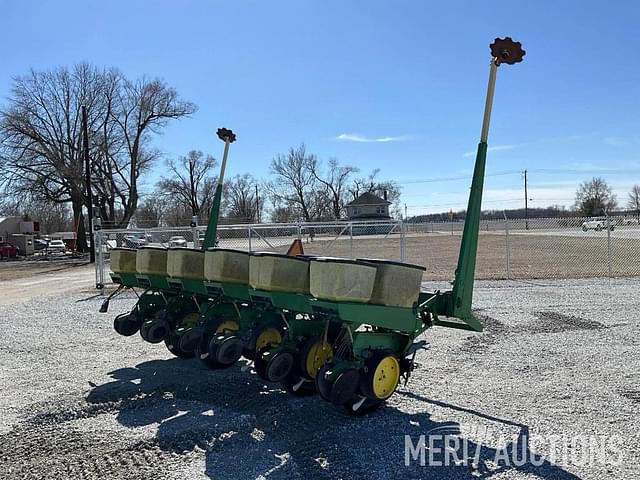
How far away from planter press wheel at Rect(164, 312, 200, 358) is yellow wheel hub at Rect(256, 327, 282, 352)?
1003 mm

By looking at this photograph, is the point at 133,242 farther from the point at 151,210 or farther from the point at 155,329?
the point at 151,210

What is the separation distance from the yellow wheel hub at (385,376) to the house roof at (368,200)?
75.7 meters

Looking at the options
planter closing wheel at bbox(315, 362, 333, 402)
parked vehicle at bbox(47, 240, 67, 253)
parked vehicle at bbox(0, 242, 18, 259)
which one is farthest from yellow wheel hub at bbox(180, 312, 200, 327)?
parked vehicle at bbox(0, 242, 18, 259)

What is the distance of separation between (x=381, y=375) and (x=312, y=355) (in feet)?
2.50

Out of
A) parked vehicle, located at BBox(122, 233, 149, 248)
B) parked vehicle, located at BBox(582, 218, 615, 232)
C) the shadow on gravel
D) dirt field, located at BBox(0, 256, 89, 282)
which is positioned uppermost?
parked vehicle, located at BBox(582, 218, 615, 232)

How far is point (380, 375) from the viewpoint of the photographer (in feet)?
16.1

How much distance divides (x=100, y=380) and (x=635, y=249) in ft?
84.8

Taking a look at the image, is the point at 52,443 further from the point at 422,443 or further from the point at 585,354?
the point at 585,354

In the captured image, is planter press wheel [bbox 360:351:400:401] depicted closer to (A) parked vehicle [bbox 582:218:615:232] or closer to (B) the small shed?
(A) parked vehicle [bbox 582:218:615:232]

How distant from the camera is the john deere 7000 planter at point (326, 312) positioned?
185 inches

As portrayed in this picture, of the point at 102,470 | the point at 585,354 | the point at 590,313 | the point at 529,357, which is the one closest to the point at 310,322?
the point at 102,470

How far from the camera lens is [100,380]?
22.0ft

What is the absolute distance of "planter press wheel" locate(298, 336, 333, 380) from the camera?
5316mm

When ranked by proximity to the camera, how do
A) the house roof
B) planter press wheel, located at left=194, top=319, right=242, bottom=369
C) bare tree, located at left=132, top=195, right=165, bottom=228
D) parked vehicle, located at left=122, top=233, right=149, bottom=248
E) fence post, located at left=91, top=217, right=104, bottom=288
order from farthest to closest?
the house roof
bare tree, located at left=132, top=195, right=165, bottom=228
parked vehicle, located at left=122, top=233, right=149, bottom=248
fence post, located at left=91, top=217, right=104, bottom=288
planter press wheel, located at left=194, top=319, right=242, bottom=369
